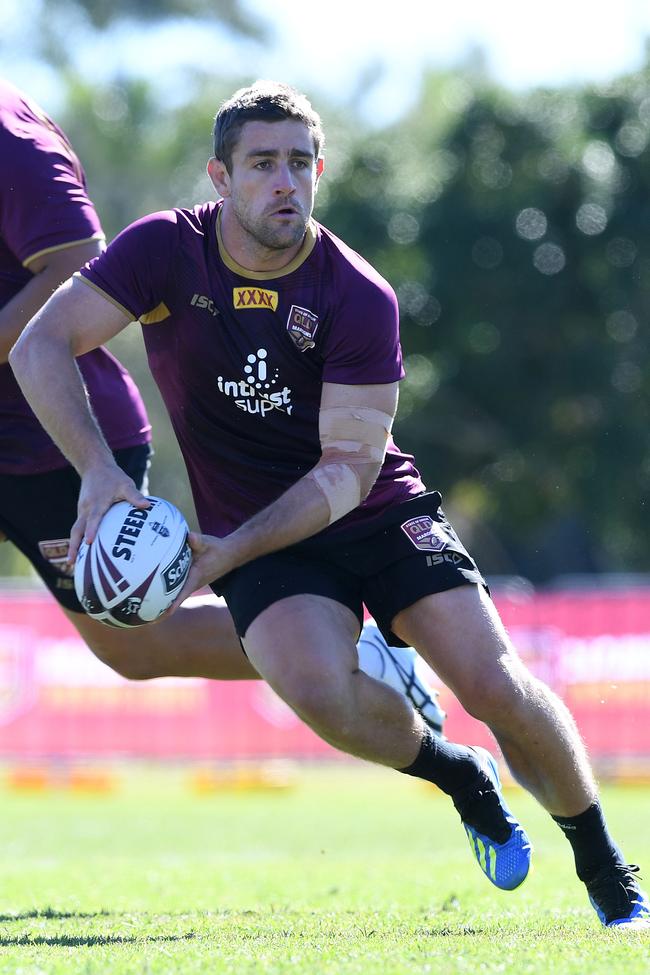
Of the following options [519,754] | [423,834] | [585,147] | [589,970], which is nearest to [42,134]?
[519,754]

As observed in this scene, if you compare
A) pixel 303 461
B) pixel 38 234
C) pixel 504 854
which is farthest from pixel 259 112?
pixel 504 854

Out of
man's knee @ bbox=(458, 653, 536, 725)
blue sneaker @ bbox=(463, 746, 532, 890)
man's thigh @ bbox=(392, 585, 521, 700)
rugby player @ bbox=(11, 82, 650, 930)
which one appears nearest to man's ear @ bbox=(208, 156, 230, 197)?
rugby player @ bbox=(11, 82, 650, 930)

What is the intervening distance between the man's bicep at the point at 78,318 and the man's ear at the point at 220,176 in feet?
1.87

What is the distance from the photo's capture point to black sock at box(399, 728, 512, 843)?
5.52 metres

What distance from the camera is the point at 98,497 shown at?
498 centimetres

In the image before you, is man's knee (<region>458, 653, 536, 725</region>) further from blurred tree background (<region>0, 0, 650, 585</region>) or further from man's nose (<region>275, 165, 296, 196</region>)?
blurred tree background (<region>0, 0, 650, 585</region>)

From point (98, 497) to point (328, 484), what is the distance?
30.8 inches

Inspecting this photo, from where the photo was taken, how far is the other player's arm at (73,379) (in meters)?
5.02

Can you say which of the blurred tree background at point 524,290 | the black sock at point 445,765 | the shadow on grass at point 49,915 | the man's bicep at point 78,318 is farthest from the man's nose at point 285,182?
the blurred tree background at point 524,290

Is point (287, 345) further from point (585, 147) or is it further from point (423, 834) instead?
point (585, 147)

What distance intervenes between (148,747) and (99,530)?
11293 mm

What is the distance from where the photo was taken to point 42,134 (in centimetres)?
598

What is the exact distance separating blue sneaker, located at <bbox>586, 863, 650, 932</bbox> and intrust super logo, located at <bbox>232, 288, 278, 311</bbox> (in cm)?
227

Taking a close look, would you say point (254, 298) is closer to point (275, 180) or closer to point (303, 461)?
point (275, 180)
